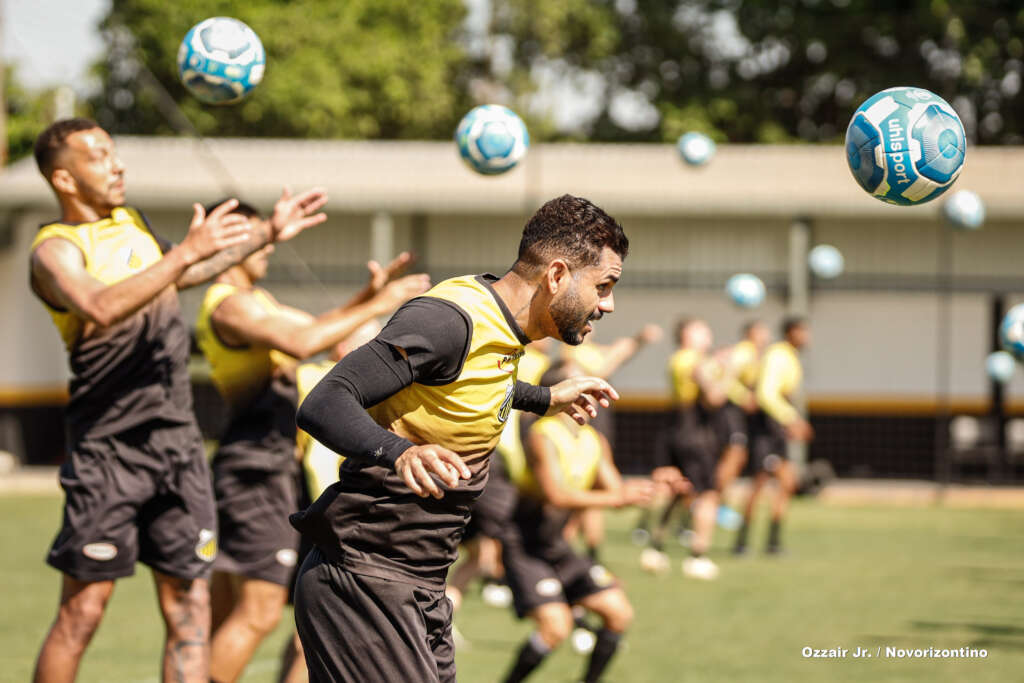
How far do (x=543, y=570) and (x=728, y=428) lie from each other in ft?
25.1

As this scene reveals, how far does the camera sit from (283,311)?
5.44m

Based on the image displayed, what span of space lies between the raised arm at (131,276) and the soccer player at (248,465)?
2.72ft

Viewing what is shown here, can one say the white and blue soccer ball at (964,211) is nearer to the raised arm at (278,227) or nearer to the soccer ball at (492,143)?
the soccer ball at (492,143)

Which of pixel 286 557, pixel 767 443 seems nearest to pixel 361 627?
pixel 286 557

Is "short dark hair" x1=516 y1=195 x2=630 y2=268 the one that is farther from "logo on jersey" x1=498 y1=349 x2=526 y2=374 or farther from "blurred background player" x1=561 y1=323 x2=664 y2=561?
"blurred background player" x1=561 y1=323 x2=664 y2=561

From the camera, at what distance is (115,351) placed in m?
4.95

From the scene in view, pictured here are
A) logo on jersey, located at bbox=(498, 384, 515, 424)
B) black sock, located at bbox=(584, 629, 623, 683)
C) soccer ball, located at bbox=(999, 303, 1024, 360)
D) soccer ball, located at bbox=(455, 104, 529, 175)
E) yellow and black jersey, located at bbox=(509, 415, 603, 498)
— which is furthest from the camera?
soccer ball, located at bbox=(999, 303, 1024, 360)

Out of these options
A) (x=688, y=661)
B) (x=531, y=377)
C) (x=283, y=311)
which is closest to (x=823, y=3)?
(x=531, y=377)

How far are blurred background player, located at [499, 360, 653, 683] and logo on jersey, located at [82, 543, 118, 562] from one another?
8.13 feet

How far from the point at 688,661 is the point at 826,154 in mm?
17546

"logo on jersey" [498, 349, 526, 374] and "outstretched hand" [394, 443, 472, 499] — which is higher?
"logo on jersey" [498, 349, 526, 374]

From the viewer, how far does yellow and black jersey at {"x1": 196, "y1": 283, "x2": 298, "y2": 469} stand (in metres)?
5.68

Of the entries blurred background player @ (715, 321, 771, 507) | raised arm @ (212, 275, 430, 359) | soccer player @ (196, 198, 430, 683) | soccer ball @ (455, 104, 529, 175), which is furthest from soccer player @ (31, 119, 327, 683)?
blurred background player @ (715, 321, 771, 507)

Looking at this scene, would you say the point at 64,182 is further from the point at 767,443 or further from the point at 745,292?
the point at 745,292
